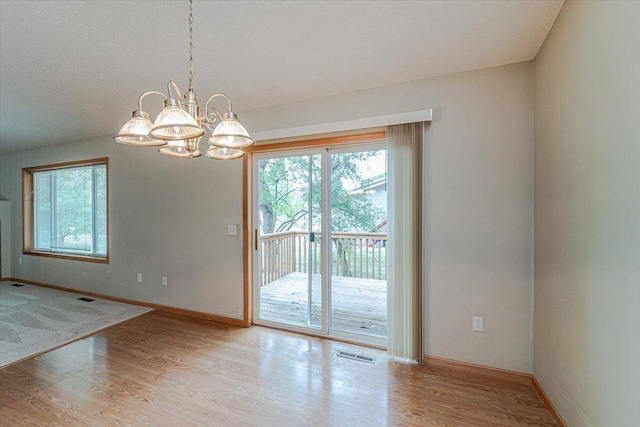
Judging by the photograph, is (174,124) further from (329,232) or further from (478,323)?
(478,323)

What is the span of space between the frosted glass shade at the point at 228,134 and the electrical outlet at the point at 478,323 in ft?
7.20

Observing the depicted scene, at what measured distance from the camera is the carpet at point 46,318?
2719 mm

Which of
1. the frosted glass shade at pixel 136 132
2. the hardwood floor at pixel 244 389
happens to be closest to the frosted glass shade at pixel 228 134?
the frosted glass shade at pixel 136 132

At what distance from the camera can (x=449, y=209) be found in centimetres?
235

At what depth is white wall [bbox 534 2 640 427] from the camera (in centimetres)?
112

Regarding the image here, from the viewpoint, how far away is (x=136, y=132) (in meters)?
1.37

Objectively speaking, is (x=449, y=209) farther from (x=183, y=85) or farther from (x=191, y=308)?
(x=191, y=308)

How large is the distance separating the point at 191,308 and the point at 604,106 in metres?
4.07

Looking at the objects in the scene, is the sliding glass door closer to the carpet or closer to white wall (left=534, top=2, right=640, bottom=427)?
white wall (left=534, top=2, right=640, bottom=427)

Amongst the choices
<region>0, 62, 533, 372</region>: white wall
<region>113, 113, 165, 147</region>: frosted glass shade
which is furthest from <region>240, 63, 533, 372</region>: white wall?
<region>113, 113, 165, 147</region>: frosted glass shade

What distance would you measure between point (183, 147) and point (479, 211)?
2198 mm

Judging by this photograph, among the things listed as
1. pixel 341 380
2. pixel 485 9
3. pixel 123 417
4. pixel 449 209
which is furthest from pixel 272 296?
pixel 485 9

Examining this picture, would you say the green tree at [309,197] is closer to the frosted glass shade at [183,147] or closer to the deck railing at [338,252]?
the deck railing at [338,252]

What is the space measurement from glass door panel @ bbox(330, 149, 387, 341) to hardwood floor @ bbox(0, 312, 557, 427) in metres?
0.33
